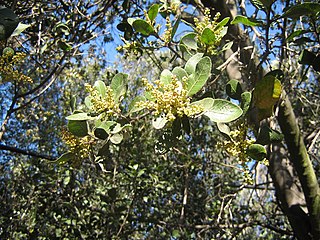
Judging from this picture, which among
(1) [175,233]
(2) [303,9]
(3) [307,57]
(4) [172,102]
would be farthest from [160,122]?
(1) [175,233]

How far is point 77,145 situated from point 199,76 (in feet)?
1.72

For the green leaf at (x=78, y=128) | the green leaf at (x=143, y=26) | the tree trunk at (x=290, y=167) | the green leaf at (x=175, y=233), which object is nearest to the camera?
the green leaf at (x=78, y=128)

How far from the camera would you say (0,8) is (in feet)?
4.88

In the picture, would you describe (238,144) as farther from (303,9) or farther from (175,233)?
(175,233)

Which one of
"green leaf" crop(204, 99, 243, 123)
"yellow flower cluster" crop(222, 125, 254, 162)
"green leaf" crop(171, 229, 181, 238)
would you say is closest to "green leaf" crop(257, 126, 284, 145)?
"yellow flower cluster" crop(222, 125, 254, 162)

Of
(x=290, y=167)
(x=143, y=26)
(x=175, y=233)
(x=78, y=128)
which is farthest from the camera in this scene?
(x=175, y=233)

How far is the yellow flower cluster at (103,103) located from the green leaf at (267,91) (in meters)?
0.52

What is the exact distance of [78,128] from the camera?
4.39 feet

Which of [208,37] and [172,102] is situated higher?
[208,37]

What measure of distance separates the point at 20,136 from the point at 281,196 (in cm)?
430

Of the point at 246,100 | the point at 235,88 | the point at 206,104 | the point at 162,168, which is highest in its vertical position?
the point at 162,168

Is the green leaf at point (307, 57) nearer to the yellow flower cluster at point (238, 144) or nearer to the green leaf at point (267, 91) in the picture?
the green leaf at point (267, 91)

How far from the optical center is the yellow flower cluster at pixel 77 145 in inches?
54.6

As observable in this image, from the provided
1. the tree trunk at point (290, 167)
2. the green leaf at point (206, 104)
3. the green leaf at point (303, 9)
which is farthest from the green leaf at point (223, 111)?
the tree trunk at point (290, 167)
